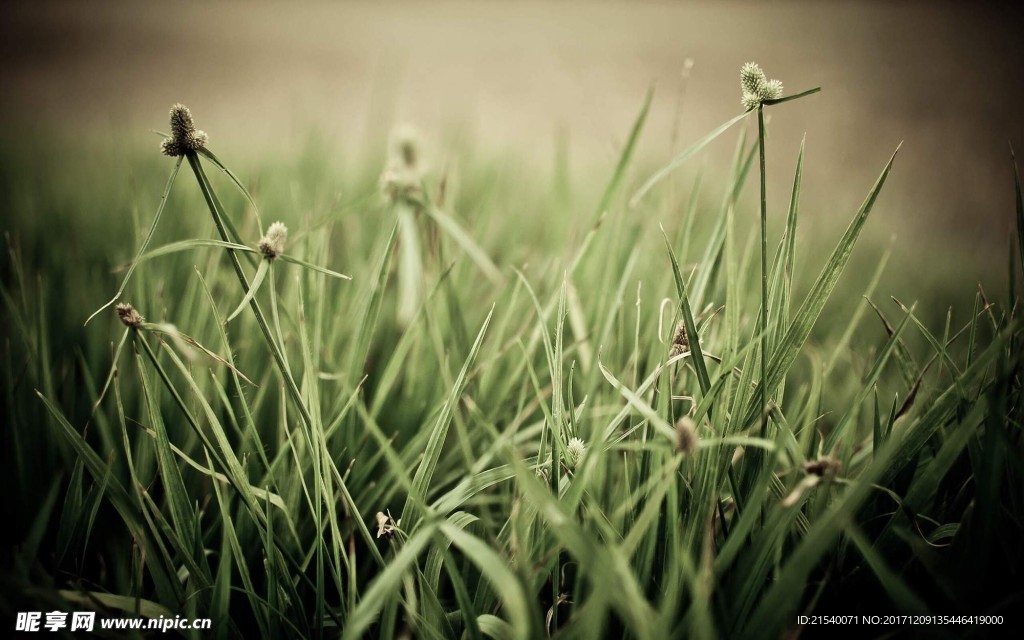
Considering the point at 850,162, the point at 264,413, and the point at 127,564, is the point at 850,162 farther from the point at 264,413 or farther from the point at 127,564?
the point at 127,564

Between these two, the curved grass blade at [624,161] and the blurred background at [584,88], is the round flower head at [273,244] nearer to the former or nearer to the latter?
the curved grass blade at [624,161]

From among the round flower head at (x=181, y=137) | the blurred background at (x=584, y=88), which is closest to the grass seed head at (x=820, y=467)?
the round flower head at (x=181, y=137)

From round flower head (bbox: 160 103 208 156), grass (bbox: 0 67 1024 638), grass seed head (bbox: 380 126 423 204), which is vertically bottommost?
grass (bbox: 0 67 1024 638)

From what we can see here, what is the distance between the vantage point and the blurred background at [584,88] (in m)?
1.52

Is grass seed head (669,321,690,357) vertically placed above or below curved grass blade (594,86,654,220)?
below

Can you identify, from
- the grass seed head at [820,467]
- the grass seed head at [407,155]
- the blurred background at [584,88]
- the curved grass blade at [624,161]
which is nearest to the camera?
the grass seed head at [407,155]

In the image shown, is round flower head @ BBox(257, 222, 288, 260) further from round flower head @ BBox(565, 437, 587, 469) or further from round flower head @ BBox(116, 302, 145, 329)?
round flower head @ BBox(565, 437, 587, 469)

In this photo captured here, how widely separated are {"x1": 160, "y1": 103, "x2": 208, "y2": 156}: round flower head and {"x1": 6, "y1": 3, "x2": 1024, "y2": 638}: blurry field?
9 centimetres

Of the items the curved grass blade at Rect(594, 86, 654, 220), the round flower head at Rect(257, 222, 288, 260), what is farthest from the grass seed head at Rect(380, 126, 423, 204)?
the curved grass blade at Rect(594, 86, 654, 220)

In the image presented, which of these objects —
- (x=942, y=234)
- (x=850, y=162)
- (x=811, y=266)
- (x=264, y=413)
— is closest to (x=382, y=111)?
(x=264, y=413)

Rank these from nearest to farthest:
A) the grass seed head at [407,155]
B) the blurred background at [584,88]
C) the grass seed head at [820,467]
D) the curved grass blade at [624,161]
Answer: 1. the grass seed head at [407,155]
2. the grass seed head at [820,467]
3. the curved grass blade at [624,161]
4. the blurred background at [584,88]

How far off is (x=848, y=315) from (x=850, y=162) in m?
1.09

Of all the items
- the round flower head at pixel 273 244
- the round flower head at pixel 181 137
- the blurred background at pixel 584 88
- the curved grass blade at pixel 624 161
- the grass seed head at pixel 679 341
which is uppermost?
the blurred background at pixel 584 88

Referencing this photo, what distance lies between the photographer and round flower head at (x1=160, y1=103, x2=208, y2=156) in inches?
9.0
